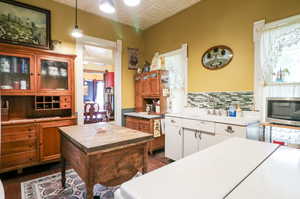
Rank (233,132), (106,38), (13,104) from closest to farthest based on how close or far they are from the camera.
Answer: (233,132) → (13,104) → (106,38)

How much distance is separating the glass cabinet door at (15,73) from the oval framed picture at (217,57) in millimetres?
3167

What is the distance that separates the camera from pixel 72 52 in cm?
332

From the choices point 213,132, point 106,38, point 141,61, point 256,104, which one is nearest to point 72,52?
point 106,38

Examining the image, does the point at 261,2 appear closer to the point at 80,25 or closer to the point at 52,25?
the point at 80,25

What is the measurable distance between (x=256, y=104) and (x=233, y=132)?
70 cm

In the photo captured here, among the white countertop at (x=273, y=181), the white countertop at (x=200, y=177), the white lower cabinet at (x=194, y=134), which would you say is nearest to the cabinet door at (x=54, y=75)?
the white lower cabinet at (x=194, y=134)

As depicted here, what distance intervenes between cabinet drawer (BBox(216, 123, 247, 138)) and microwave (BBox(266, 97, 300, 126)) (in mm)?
387

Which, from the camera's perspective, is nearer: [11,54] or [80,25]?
[11,54]

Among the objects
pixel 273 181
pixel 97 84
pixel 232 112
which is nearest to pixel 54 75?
pixel 232 112

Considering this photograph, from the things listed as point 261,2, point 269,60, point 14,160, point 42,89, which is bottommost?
point 14,160

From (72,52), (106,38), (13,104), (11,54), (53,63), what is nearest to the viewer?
(11,54)

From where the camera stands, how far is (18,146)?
8.08ft

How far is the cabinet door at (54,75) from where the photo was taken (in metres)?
2.79

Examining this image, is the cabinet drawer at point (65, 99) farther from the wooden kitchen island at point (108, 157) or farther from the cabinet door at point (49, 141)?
the wooden kitchen island at point (108, 157)
